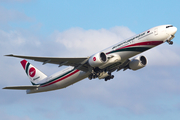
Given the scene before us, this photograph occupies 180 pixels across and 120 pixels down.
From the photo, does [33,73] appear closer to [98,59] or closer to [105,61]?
[98,59]

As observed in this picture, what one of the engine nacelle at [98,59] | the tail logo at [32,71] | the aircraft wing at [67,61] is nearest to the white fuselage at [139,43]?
the engine nacelle at [98,59]

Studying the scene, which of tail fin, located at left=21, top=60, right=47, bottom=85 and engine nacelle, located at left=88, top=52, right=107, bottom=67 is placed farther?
tail fin, located at left=21, top=60, right=47, bottom=85

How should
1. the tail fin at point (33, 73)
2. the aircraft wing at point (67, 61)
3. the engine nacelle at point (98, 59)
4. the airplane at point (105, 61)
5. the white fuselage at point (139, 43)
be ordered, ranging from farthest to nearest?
the tail fin at point (33, 73), the engine nacelle at point (98, 59), the aircraft wing at point (67, 61), the airplane at point (105, 61), the white fuselage at point (139, 43)

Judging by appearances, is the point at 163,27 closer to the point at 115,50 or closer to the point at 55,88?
the point at 115,50

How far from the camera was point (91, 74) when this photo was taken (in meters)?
41.7

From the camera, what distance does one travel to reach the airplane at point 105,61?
124ft

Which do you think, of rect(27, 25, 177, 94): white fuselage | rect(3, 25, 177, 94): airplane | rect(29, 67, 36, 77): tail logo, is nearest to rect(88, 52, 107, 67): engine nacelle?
rect(3, 25, 177, 94): airplane

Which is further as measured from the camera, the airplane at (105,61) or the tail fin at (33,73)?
the tail fin at (33,73)

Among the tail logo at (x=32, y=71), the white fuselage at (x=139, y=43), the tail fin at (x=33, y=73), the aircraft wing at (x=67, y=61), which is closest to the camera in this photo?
the white fuselage at (x=139, y=43)

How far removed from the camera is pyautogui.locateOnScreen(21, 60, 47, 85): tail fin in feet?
162

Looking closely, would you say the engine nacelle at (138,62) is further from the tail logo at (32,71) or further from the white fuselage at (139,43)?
the tail logo at (32,71)

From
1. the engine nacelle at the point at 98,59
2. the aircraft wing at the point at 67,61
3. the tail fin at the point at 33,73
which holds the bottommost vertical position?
the engine nacelle at the point at 98,59

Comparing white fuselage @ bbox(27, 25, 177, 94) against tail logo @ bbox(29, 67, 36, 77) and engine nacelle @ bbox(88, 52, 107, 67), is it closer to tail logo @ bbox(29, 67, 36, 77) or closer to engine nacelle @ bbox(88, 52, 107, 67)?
engine nacelle @ bbox(88, 52, 107, 67)

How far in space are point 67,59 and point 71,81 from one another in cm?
503
